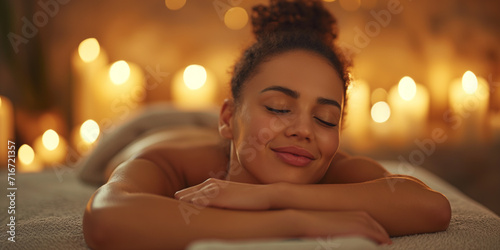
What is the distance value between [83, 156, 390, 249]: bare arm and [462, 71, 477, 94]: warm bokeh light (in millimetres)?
1524

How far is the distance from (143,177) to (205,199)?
0.20m

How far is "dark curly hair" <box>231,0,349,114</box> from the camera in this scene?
989 mm

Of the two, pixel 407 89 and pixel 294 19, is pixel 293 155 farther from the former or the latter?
pixel 407 89

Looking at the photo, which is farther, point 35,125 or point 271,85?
point 35,125

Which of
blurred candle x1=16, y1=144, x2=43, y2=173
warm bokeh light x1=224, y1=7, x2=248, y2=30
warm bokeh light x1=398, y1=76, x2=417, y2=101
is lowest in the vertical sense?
blurred candle x1=16, y1=144, x2=43, y2=173

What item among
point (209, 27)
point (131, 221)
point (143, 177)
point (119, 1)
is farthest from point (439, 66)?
point (131, 221)

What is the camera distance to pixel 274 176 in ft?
2.83

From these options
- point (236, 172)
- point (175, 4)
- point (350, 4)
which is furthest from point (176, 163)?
point (350, 4)

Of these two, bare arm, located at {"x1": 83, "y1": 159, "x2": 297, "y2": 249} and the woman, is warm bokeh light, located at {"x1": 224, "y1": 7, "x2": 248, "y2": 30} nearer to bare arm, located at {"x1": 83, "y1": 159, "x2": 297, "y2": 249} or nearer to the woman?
the woman

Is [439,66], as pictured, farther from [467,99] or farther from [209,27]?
[209,27]

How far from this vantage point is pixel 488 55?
7.94 feet

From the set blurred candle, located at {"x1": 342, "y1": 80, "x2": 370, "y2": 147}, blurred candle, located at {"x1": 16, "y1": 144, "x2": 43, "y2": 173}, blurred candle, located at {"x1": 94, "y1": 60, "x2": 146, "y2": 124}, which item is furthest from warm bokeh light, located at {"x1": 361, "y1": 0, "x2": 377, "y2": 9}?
blurred candle, located at {"x1": 16, "y1": 144, "x2": 43, "y2": 173}

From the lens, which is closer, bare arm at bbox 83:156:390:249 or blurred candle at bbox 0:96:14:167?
bare arm at bbox 83:156:390:249

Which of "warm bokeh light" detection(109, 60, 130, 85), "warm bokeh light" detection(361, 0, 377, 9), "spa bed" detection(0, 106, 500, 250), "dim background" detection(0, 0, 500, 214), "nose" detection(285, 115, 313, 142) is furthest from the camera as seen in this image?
"warm bokeh light" detection(361, 0, 377, 9)
